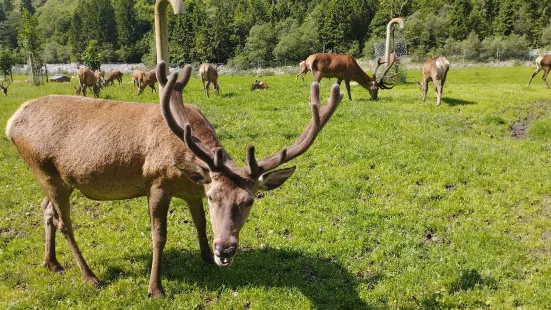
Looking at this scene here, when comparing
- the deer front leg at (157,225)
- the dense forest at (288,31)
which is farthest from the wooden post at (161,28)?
the dense forest at (288,31)

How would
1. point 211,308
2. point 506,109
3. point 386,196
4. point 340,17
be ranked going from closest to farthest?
point 211,308, point 386,196, point 506,109, point 340,17

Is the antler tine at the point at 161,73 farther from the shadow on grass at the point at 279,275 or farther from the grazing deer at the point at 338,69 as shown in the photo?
the grazing deer at the point at 338,69

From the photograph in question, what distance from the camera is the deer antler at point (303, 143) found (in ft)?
14.3

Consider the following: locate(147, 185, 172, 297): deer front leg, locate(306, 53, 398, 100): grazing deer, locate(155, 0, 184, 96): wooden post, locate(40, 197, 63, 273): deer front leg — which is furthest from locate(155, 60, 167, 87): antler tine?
locate(306, 53, 398, 100): grazing deer


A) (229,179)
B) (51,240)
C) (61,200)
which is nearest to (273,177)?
(229,179)

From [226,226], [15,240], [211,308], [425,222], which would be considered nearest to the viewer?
[226,226]

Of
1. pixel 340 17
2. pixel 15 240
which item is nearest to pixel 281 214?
pixel 15 240

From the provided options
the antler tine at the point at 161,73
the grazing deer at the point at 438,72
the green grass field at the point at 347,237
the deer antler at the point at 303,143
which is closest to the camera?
the deer antler at the point at 303,143

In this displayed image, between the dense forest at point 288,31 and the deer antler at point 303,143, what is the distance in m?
55.8

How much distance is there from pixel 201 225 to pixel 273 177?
6.59 ft

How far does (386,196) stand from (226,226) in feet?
16.9

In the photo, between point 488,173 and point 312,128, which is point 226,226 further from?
point 488,173

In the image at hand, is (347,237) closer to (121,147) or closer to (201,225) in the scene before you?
(201,225)

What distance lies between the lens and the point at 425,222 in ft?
24.1
